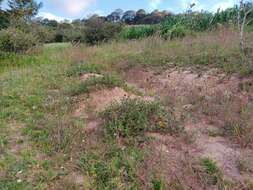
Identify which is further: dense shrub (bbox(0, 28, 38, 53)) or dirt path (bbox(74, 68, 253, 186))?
dense shrub (bbox(0, 28, 38, 53))

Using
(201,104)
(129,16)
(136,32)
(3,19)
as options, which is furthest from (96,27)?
(129,16)

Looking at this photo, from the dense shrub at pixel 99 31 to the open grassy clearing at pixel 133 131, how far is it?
30.5ft

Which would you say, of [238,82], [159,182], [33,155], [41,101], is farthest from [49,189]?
[238,82]

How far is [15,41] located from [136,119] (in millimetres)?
7711

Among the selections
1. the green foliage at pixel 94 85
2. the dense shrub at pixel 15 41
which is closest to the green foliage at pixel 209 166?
the green foliage at pixel 94 85

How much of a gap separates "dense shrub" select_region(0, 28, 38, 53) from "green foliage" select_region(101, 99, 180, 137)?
729 centimetres

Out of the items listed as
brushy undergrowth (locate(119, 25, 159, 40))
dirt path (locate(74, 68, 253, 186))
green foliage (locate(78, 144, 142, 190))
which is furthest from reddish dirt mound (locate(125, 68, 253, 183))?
brushy undergrowth (locate(119, 25, 159, 40))

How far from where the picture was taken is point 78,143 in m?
3.37

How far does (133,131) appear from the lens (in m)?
3.49

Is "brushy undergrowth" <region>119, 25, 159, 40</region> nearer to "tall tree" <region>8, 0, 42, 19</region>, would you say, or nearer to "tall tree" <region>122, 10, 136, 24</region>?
"tall tree" <region>8, 0, 42, 19</region>

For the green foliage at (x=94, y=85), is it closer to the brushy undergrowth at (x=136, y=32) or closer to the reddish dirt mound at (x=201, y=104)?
the reddish dirt mound at (x=201, y=104)

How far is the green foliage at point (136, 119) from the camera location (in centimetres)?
349

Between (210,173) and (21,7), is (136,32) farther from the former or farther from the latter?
(210,173)

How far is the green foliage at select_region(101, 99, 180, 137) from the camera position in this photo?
137 inches
